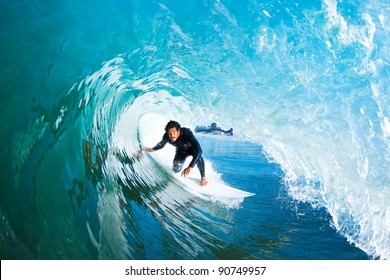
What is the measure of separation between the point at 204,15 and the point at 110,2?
33.3 inches

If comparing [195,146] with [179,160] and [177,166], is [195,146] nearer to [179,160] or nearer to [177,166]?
[179,160]

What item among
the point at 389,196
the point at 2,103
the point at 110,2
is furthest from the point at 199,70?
the point at 389,196

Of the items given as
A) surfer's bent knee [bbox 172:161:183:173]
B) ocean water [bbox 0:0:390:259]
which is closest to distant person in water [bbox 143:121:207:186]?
surfer's bent knee [bbox 172:161:183:173]

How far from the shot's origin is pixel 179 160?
15.2 feet

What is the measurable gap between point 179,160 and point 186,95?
841 mm

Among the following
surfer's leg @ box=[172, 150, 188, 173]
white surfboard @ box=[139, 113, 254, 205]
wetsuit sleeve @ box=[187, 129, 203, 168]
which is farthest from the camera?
white surfboard @ box=[139, 113, 254, 205]

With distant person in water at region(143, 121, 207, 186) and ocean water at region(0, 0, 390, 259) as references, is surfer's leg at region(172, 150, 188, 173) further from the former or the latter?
ocean water at region(0, 0, 390, 259)

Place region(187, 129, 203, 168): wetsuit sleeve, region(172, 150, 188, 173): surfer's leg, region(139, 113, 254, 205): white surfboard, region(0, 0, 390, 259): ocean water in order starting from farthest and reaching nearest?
region(139, 113, 254, 205): white surfboard → region(172, 150, 188, 173): surfer's leg → region(187, 129, 203, 168): wetsuit sleeve → region(0, 0, 390, 259): ocean water

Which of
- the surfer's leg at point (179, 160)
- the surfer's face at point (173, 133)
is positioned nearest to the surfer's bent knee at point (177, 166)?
the surfer's leg at point (179, 160)

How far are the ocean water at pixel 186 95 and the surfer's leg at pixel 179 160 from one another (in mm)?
233

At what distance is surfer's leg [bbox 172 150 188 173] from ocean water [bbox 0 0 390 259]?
0.76 ft

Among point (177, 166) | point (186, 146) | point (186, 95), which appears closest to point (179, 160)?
point (177, 166)

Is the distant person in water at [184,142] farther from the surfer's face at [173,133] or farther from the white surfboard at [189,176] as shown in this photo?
the white surfboard at [189,176]

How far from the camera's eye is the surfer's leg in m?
4.47
